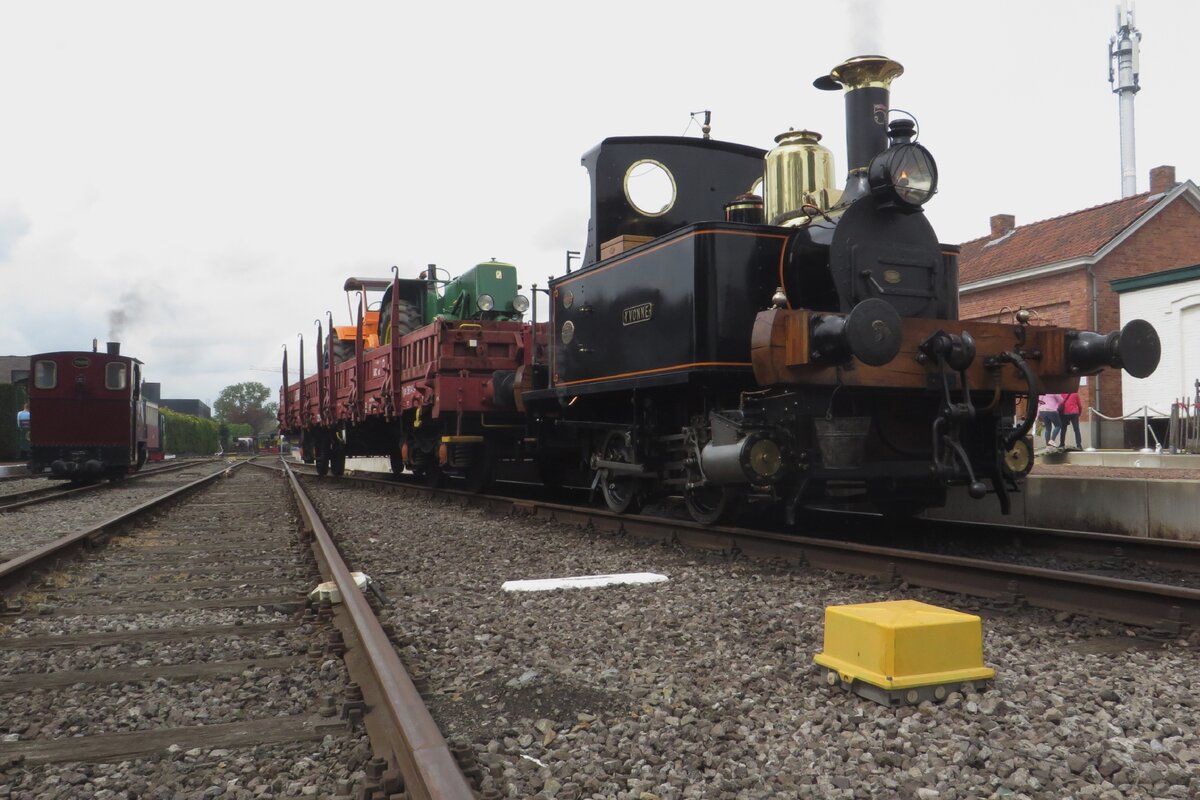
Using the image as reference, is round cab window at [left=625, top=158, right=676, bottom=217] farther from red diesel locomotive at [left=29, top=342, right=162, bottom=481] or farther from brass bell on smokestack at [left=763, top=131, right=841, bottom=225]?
red diesel locomotive at [left=29, top=342, right=162, bottom=481]

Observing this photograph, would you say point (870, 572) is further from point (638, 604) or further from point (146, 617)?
point (146, 617)

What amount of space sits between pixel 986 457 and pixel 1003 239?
20.4m

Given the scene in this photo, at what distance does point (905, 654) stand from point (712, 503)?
4009mm

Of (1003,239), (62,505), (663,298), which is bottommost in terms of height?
(62,505)

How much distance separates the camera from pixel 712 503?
6785 millimetres

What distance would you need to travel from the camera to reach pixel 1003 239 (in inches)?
958

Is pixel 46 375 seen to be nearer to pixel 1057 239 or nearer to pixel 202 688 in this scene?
pixel 202 688

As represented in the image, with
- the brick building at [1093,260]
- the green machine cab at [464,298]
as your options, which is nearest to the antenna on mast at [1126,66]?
the brick building at [1093,260]

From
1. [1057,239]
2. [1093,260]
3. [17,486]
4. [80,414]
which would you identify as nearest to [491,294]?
[80,414]

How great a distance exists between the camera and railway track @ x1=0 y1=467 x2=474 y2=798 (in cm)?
228

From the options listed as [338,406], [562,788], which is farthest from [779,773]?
[338,406]

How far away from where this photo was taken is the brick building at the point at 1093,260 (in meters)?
20.3

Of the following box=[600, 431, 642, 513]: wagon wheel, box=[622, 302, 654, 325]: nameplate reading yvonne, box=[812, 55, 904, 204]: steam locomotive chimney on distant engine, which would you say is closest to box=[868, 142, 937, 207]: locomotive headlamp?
box=[812, 55, 904, 204]: steam locomotive chimney on distant engine

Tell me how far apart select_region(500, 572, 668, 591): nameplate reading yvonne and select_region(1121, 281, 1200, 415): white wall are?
14.6m
